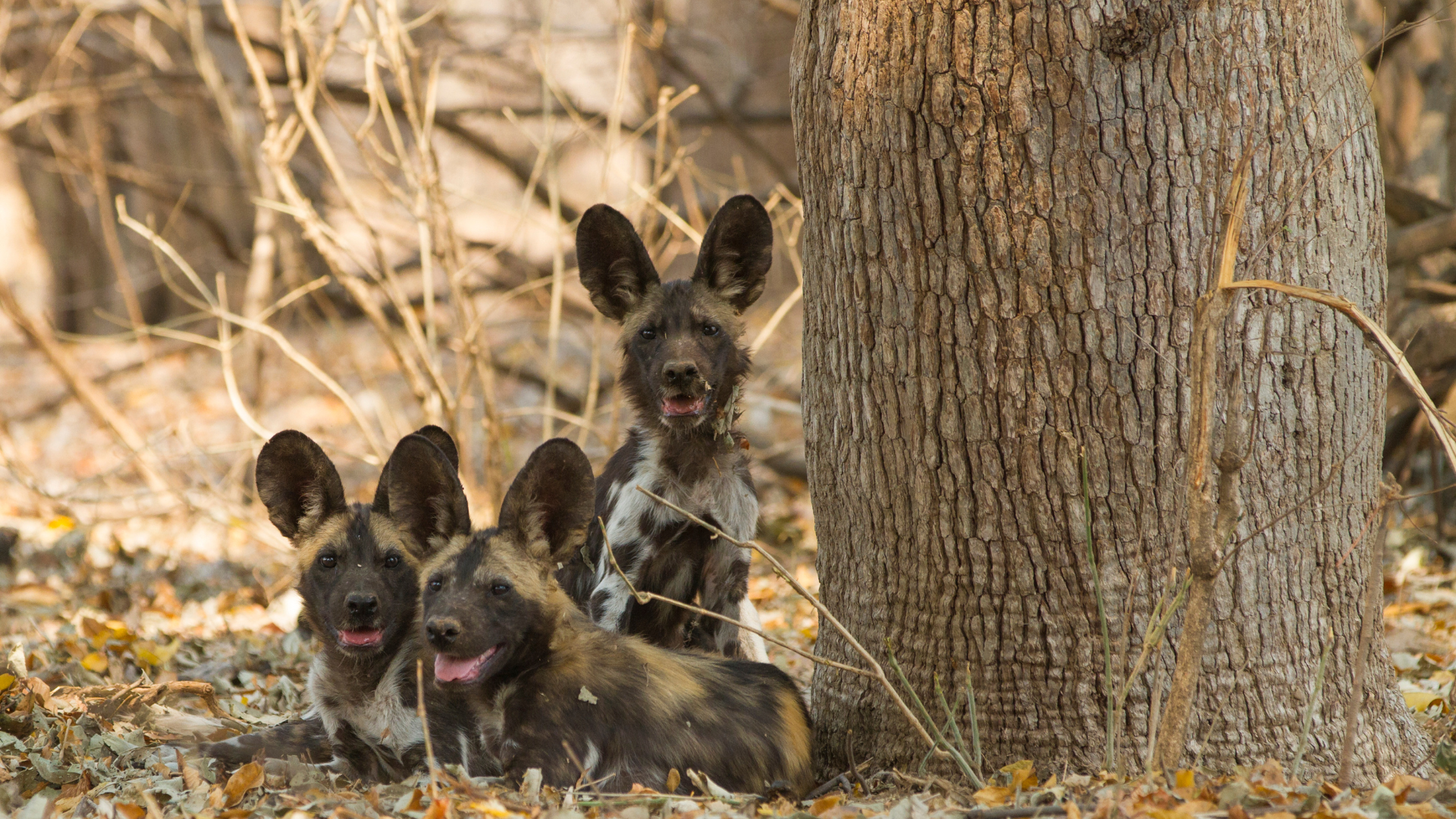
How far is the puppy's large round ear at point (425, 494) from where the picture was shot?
421 cm

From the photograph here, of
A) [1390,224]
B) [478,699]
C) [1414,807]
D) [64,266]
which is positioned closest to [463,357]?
[478,699]

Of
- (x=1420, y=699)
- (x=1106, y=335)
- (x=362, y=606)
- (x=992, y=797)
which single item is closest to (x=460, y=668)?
(x=362, y=606)

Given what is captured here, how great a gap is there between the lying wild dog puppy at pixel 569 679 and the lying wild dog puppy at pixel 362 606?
0.25 metres

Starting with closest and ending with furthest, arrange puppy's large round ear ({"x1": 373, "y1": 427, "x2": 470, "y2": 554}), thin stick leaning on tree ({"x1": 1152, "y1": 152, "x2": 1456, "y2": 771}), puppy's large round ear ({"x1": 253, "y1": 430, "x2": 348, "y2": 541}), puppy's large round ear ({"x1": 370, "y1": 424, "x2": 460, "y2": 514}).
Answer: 1. thin stick leaning on tree ({"x1": 1152, "y1": 152, "x2": 1456, "y2": 771})
2. puppy's large round ear ({"x1": 373, "y1": 427, "x2": 470, "y2": 554})
3. puppy's large round ear ({"x1": 253, "y1": 430, "x2": 348, "y2": 541})
4. puppy's large round ear ({"x1": 370, "y1": 424, "x2": 460, "y2": 514})

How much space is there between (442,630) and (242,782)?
2.70ft

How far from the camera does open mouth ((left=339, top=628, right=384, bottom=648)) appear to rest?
430 centimetres

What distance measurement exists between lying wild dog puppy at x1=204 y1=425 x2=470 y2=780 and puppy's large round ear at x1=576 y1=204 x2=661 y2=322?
3.57 feet

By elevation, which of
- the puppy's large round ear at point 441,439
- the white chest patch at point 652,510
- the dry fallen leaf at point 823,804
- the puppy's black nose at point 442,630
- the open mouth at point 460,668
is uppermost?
the puppy's large round ear at point 441,439

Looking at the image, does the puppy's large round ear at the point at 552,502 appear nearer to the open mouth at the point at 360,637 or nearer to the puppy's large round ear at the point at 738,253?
the open mouth at the point at 360,637

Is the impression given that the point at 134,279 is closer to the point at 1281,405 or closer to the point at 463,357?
the point at 463,357

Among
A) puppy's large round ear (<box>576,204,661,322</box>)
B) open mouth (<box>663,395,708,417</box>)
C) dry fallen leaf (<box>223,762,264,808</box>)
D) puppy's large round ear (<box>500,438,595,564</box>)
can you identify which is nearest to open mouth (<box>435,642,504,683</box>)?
puppy's large round ear (<box>500,438,595,564</box>)

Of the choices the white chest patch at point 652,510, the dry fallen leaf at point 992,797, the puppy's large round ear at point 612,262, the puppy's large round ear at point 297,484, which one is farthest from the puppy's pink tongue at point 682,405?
the dry fallen leaf at point 992,797

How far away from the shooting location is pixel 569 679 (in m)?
3.91

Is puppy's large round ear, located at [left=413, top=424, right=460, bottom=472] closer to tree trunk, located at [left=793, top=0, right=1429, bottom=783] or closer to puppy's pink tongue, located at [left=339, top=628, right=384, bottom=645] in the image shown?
puppy's pink tongue, located at [left=339, top=628, right=384, bottom=645]
